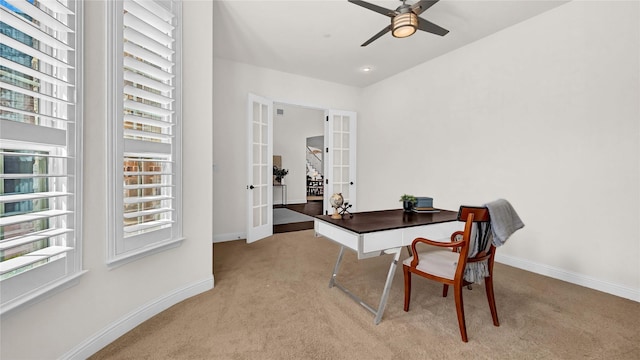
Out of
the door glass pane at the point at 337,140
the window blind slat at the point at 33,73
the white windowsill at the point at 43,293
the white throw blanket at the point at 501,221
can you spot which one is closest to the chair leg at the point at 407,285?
the white throw blanket at the point at 501,221

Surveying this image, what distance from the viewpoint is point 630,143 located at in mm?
2447

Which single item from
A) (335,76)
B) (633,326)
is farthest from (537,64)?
(335,76)

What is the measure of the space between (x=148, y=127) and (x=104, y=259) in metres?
1.07

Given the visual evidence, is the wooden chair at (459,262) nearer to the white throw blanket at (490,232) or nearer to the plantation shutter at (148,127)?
the white throw blanket at (490,232)

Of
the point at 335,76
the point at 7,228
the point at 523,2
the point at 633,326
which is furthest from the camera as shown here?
the point at 335,76

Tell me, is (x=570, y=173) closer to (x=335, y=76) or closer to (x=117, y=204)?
(x=335, y=76)

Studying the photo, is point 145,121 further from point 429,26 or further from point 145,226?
point 429,26

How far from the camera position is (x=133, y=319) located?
1912 mm

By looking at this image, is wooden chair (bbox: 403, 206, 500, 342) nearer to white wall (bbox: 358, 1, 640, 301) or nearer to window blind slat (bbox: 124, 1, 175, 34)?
white wall (bbox: 358, 1, 640, 301)

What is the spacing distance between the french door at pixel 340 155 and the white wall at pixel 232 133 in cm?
114

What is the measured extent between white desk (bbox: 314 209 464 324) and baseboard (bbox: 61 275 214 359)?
120cm

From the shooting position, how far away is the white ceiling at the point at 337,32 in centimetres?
285

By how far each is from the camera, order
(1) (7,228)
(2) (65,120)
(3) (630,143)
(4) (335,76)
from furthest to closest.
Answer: (4) (335,76) → (3) (630,143) → (2) (65,120) → (1) (7,228)

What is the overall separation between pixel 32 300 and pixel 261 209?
3.27 meters
